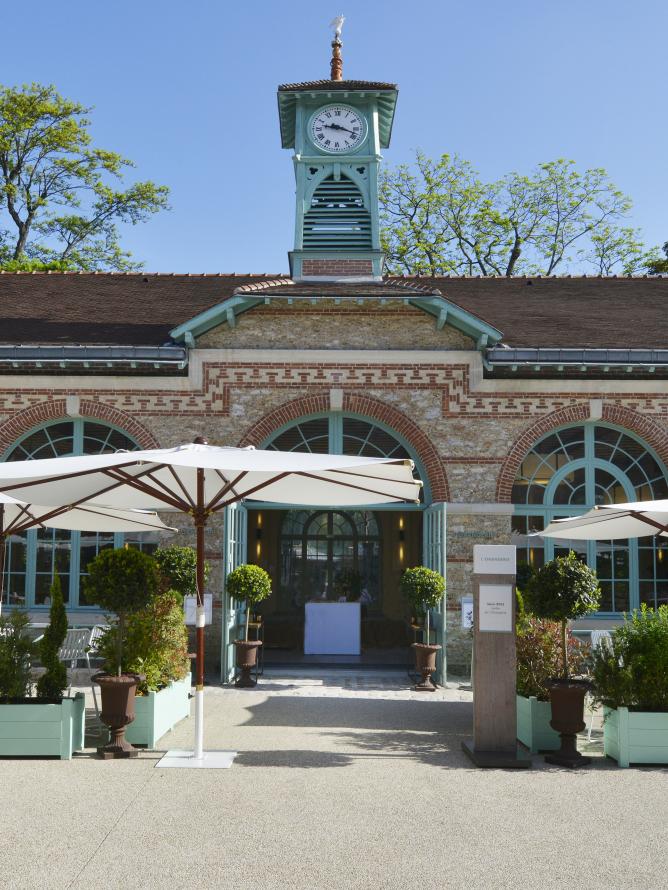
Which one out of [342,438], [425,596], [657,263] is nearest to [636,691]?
[425,596]

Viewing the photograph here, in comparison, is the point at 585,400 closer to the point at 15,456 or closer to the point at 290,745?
the point at 290,745

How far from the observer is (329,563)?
19.1 m

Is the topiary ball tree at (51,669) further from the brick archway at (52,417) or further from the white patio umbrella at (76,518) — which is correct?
the brick archway at (52,417)

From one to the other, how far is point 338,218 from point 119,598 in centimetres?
925

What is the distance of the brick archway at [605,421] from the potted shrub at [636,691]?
5.21 metres

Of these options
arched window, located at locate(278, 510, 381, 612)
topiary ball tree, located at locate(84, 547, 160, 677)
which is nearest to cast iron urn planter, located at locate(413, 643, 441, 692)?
topiary ball tree, located at locate(84, 547, 160, 677)

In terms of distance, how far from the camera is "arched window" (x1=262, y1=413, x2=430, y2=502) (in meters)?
13.3

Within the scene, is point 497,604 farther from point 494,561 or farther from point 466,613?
point 466,613

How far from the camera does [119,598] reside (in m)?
7.84

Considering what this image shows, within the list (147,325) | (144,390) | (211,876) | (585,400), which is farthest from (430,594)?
(211,876)

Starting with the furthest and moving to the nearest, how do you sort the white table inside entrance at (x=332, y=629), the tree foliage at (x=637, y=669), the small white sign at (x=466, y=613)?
the white table inside entrance at (x=332, y=629) → the small white sign at (x=466, y=613) → the tree foliage at (x=637, y=669)

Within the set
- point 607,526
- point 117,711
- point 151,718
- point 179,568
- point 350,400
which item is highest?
point 350,400

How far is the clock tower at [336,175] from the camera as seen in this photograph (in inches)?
593

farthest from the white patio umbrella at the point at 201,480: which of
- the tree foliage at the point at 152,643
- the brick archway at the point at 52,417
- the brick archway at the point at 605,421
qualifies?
the brick archway at the point at 605,421
